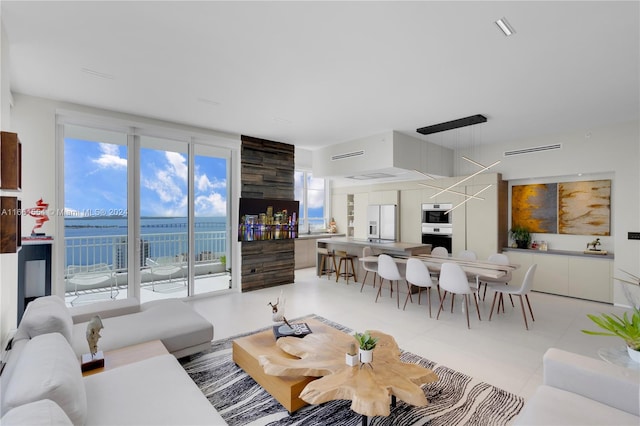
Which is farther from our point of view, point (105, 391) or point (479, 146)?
point (479, 146)

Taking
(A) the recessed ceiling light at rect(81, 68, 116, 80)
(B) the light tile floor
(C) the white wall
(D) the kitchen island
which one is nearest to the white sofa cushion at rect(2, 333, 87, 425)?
(C) the white wall

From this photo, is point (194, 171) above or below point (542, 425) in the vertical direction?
above

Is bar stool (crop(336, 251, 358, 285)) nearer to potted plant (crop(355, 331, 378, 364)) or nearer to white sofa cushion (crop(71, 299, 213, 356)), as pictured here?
white sofa cushion (crop(71, 299, 213, 356))

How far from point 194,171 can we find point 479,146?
588 centimetres

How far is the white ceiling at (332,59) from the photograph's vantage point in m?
2.25

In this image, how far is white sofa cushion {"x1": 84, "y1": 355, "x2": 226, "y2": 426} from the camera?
62.2 inches

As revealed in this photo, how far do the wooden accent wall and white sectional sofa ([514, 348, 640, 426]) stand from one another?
484 cm

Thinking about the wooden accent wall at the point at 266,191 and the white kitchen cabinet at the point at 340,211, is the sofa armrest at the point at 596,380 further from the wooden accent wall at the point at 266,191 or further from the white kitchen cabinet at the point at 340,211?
the white kitchen cabinet at the point at 340,211

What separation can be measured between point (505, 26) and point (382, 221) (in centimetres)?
554

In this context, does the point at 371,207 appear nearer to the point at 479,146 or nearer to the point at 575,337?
the point at 479,146

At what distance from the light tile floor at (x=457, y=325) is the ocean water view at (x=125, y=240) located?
942mm

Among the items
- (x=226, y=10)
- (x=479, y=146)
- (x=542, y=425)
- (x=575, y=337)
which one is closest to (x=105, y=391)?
(x=542, y=425)

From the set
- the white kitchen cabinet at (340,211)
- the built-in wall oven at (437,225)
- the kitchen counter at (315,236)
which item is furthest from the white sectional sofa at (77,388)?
the white kitchen cabinet at (340,211)

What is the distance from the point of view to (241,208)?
5.62 meters
